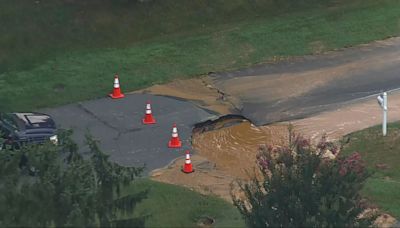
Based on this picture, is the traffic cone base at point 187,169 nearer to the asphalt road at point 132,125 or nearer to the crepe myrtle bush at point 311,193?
the asphalt road at point 132,125

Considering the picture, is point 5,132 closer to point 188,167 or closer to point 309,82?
point 188,167

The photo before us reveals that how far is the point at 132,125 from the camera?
74.8ft

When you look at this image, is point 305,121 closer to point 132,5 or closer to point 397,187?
point 397,187

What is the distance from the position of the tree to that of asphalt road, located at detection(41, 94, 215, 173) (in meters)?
8.52

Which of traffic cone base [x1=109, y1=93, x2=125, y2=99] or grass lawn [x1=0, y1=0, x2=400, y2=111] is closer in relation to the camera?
traffic cone base [x1=109, y1=93, x2=125, y2=99]

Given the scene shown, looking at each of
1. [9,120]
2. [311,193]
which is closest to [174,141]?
[9,120]

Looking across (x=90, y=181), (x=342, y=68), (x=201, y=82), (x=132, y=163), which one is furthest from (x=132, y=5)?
(x=90, y=181)

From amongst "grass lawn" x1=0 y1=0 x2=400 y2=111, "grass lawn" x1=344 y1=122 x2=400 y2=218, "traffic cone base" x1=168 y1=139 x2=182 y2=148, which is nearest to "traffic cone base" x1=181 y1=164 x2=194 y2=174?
"traffic cone base" x1=168 y1=139 x2=182 y2=148

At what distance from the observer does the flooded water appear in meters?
21.0

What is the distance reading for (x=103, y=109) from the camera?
23938 millimetres

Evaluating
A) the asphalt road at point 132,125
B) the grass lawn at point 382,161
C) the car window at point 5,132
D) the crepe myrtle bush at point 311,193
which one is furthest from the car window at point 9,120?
the crepe myrtle bush at point 311,193

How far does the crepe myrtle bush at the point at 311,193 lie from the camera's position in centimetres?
1273

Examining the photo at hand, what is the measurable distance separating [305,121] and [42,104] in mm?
7473

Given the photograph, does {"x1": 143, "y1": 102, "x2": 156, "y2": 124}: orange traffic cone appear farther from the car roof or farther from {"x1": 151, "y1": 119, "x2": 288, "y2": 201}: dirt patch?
the car roof
